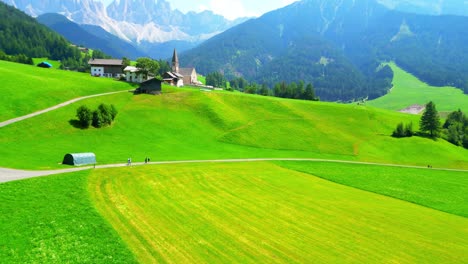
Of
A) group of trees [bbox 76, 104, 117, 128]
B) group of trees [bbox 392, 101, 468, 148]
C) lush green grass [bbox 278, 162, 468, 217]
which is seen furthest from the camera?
group of trees [bbox 392, 101, 468, 148]

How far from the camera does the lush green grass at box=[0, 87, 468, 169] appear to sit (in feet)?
276

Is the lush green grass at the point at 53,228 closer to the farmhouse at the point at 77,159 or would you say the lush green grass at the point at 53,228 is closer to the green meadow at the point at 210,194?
the green meadow at the point at 210,194

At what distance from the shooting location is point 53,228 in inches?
1537

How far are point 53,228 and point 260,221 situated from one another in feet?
80.4

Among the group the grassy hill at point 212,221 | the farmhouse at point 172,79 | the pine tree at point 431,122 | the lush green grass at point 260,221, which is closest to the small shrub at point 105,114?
the grassy hill at point 212,221

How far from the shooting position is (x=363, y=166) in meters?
101

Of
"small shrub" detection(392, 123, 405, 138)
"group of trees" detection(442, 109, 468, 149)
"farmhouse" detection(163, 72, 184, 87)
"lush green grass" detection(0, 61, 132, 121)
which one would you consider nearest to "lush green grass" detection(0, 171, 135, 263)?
"lush green grass" detection(0, 61, 132, 121)

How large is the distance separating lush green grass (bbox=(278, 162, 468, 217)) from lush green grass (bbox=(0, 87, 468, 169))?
14826 millimetres

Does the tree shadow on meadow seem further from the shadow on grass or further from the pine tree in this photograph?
the pine tree

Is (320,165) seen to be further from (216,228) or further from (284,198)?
(216,228)

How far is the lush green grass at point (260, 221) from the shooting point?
38.0 meters

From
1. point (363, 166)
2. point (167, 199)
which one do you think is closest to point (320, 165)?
point (363, 166)

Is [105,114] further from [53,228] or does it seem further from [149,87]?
[53,228]

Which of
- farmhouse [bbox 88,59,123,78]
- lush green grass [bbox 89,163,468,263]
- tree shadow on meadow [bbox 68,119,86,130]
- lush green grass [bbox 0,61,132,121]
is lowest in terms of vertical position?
lush green grass [bbox 89,163,468,263]
